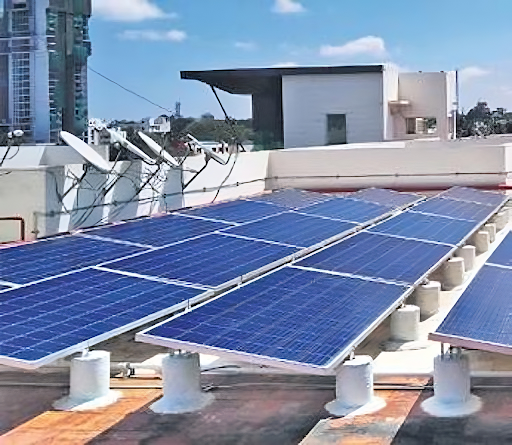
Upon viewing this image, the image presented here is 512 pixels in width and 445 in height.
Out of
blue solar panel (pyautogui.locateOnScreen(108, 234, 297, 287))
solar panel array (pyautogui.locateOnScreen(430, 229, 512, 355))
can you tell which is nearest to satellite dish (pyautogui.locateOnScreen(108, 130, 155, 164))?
blue solar panel (pyautogui.locateOnScreen(108, 234, 297, 287))

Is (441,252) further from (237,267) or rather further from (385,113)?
(385,113)

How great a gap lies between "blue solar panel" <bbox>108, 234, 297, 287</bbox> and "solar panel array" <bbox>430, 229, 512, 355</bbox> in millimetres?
2940

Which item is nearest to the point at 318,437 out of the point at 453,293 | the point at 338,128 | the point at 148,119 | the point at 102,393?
the point at 102,393

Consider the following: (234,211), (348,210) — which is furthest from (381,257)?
(348,210)

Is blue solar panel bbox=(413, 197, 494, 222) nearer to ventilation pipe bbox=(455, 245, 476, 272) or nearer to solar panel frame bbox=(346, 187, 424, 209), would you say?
solar panel frame bbox=(346, 187, 424, 209)

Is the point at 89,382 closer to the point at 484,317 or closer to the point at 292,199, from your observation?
the point at 484,317

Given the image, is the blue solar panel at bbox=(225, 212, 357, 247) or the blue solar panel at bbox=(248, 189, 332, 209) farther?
the blue solar panel at bbox=(248, 189, 332, 209)

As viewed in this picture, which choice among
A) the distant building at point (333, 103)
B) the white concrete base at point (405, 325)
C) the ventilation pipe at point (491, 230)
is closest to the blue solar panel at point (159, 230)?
the white concrete base at point (405, 325)

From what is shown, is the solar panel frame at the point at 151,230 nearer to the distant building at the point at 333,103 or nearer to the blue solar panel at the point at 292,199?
the blue solar panel at the point at 292,199

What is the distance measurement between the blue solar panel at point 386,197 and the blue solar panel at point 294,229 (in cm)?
477

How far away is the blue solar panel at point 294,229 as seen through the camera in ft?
44.7

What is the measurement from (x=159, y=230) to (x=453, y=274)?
223 inches

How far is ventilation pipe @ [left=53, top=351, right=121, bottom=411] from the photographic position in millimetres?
8656

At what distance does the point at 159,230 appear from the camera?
47.1ft
